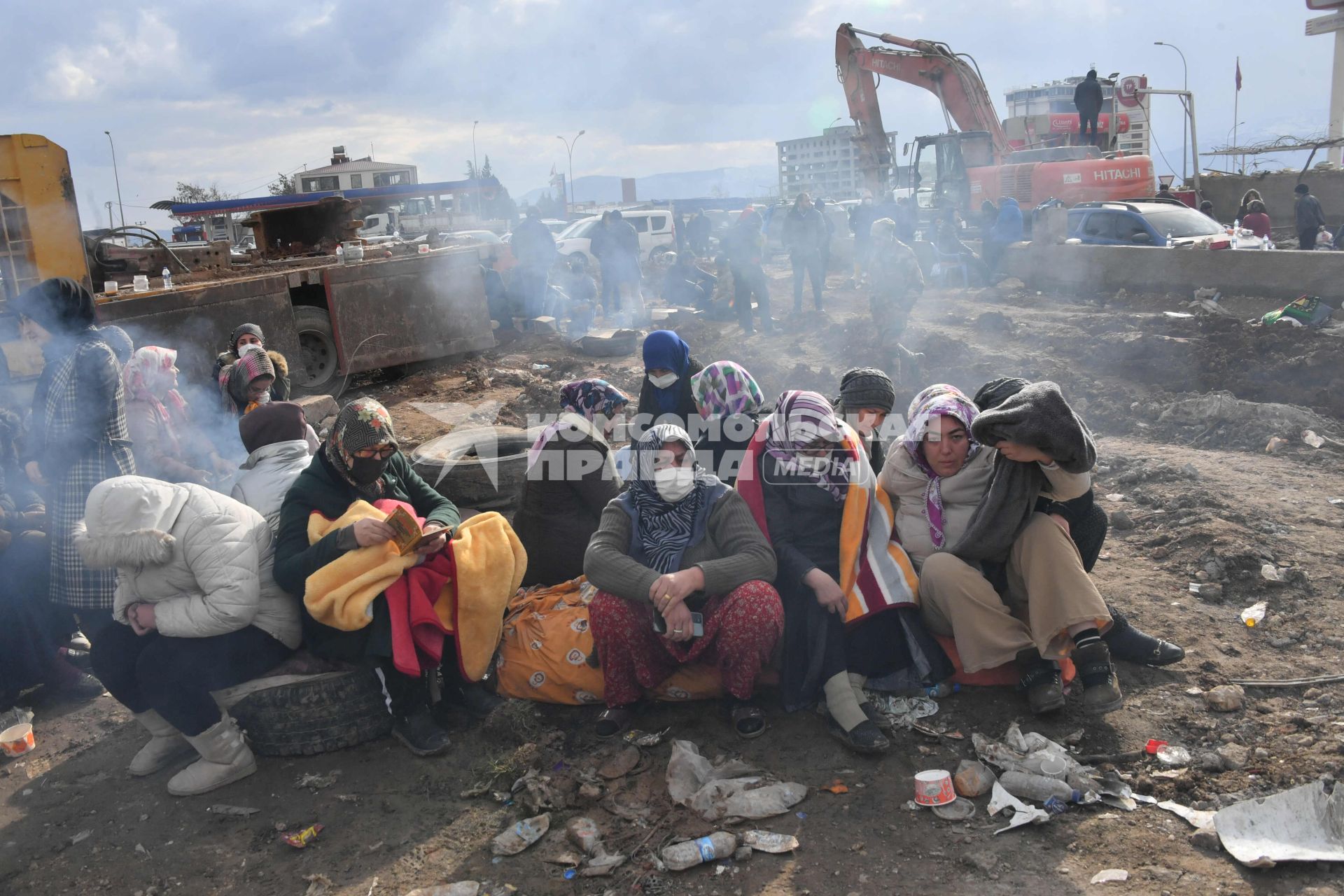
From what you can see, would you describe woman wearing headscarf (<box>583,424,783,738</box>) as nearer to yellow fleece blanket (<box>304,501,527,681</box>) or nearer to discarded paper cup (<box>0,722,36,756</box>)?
yellow fleece blanket (<box>304,501,527,681</box>)

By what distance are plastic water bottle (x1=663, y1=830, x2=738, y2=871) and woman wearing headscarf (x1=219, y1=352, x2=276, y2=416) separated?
3.56m

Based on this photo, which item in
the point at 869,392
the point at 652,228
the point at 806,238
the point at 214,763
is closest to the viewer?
the point at 214,763

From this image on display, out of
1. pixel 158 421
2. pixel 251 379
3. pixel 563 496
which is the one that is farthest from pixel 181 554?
pixel 158 421

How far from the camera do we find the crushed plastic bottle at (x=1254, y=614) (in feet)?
13.1

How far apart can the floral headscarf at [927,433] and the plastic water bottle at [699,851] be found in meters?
1.50

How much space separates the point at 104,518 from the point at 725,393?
9.22ft

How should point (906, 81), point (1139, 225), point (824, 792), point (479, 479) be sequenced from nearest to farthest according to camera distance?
point (824, 792), point (479, 479), point (1139, 225), point (906, 81)

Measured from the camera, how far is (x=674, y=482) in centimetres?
355

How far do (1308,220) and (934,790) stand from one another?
15.2 meters

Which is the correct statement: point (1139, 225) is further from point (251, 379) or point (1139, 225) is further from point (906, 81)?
point (251, 379)

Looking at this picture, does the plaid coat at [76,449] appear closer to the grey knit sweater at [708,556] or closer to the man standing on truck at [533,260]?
the grey knit sweater at [708,556]

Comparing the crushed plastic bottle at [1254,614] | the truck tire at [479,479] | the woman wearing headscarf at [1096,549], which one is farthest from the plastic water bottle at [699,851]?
the crushed plastic bottle at [1254,614]

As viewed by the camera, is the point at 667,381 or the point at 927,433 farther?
the point at 667,381

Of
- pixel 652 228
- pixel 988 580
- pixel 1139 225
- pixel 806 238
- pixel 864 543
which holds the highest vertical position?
pixel 652 228
